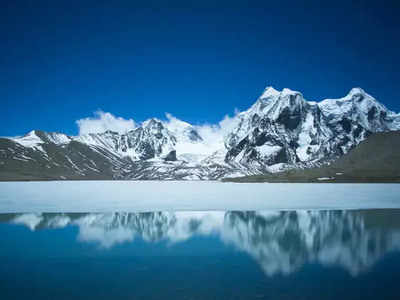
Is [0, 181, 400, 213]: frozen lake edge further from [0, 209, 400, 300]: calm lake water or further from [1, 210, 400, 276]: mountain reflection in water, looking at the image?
[0, 209, 400, 300]: calm lake water

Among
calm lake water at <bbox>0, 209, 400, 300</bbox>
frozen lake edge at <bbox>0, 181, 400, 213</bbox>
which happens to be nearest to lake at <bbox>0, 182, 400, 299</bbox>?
calm lake water at <bbox>0, 209, 400, 300</bbox>

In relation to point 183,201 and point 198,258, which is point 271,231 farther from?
point 183,201

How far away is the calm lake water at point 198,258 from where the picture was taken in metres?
19.5

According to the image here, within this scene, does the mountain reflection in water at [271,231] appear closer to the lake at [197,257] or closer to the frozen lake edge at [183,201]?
the lake at [197,257]

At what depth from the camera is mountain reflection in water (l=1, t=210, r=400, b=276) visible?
28016mm

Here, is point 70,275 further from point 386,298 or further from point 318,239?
point 318,239

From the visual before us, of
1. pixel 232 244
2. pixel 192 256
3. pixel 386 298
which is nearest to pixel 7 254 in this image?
pixel 192 256

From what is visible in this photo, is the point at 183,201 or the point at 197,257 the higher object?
the point at 183,201

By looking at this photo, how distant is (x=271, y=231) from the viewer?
131 ft

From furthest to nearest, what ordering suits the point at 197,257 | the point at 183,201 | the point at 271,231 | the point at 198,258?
the point at 183,201 → the point at 271,231 → the point at 197,257 → the point at 198,258

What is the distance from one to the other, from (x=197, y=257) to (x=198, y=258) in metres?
0.38

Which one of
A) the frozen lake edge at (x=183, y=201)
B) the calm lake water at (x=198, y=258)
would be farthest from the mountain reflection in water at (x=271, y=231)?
the frozen lake edge at (x=183, y=201)

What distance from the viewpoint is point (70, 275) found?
72.8 ft

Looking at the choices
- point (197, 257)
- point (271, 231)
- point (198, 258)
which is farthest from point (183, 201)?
point (198, 258)
